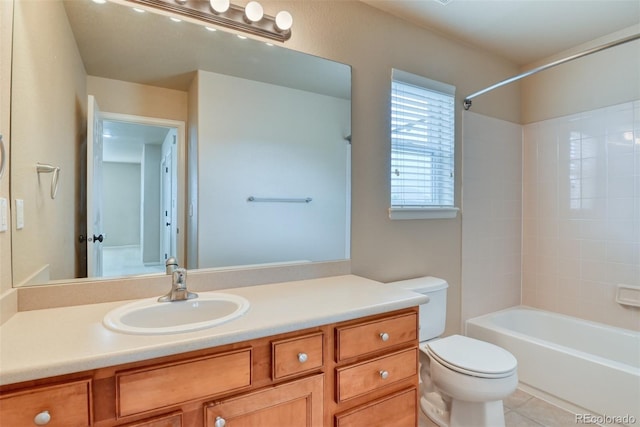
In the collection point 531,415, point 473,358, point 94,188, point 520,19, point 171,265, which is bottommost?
point 531,415

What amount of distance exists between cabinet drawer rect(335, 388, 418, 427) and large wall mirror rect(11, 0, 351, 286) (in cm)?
74

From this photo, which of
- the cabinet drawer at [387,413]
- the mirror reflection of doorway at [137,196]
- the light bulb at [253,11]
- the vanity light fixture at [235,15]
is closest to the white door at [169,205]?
the mirror reflection of doorway at [137,196]

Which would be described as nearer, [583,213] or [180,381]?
[180,381]

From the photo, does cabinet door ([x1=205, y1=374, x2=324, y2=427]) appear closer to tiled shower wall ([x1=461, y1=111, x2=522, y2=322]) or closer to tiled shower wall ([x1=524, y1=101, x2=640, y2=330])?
tiled shower wall ([x1=461, y1=111, x2=522, y2=322])

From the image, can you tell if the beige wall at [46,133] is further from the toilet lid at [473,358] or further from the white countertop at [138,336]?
the toilet lid at [473,358]

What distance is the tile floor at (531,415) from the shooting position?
6.10 ft

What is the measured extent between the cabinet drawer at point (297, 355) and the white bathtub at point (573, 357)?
174cm

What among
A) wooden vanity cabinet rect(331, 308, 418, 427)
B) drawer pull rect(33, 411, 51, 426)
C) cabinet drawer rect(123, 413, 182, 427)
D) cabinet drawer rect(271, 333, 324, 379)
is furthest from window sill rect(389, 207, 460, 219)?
drawer pull rect(33, 411, 51, 426)

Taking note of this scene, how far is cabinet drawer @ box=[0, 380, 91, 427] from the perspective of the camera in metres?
0.73

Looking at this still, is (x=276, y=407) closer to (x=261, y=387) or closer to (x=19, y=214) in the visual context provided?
(x=261, y=387)

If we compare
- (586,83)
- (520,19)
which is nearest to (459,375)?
(520,19)

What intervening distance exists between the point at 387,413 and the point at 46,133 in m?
1.67

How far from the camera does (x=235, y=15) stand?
150 cm

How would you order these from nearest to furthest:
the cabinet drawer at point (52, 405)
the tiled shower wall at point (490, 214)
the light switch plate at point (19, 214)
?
the cabinet drawer at point (52, 405) < the light switch plate at point (19, 214) < the tiled shower wall at point (490, 214)
